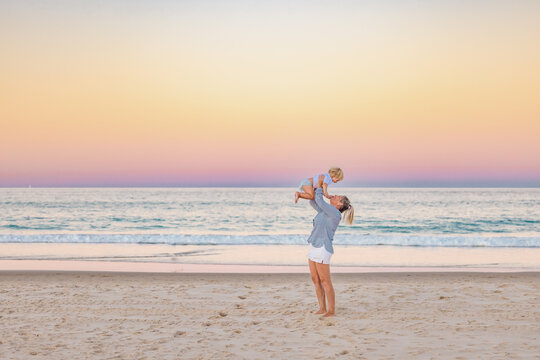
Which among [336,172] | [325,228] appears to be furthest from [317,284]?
[336,172]

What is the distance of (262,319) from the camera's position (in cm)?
726

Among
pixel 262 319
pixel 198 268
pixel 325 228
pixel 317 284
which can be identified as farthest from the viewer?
pixel 198 268

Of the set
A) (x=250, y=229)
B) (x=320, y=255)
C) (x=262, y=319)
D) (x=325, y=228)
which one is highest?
(x=325, y=228)

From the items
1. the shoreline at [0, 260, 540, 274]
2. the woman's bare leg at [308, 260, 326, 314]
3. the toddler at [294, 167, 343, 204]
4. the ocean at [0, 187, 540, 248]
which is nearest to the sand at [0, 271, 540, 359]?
the woman's bare leg at [308, 260, 326, 314]

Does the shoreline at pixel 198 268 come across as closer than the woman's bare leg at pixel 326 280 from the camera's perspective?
No

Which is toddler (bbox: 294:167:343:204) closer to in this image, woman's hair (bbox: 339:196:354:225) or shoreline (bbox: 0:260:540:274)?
woman's hair (bbox: 339:196:354:225)

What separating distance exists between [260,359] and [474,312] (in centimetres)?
393

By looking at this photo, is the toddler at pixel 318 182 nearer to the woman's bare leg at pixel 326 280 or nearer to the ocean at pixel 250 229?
the woman's bare leg at pixel 326 280

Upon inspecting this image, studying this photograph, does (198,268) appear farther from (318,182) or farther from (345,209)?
(318,182)

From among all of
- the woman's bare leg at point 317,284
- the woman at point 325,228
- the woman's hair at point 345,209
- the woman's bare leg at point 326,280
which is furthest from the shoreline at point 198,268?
the woman's hair at point 345,209

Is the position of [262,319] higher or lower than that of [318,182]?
lower

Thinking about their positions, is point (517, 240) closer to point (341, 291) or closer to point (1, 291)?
point (341, 291)

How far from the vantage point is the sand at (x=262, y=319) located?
5723 mm

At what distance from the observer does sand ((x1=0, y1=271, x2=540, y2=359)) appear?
5723mm
